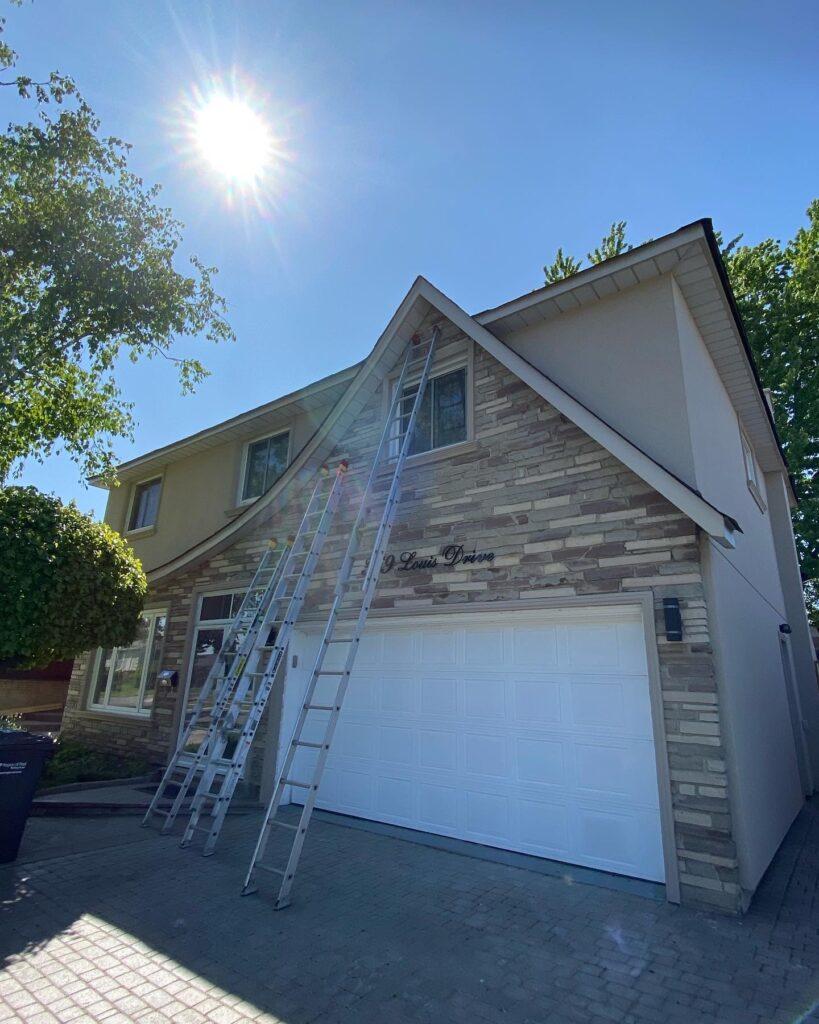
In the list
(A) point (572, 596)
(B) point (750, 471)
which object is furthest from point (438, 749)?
(B) point (750, 471)

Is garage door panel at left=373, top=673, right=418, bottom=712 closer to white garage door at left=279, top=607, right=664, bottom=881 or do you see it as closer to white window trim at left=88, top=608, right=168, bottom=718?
white garage door at left=279, top=607, right=664, bottom=881

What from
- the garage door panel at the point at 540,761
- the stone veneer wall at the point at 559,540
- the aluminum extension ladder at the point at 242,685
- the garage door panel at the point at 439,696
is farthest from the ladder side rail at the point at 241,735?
the garage door panel at the point at 540,761

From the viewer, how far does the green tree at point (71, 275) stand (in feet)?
31.1

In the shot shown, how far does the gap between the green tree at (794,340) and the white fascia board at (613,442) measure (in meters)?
12.8

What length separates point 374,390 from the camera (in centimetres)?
862

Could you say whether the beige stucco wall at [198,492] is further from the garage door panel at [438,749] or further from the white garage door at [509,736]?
the garage door panel at [438,749]

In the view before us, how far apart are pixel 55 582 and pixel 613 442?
6.32 meters

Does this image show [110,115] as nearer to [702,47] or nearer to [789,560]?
[702,47]

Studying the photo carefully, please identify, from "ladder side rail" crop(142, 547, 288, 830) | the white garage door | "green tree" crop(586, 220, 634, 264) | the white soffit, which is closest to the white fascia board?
the white soffit

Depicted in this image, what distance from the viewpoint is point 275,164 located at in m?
8.49

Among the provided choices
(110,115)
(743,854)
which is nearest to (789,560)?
(743,854)

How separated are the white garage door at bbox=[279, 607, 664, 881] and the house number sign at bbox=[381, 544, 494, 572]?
643 millimetres

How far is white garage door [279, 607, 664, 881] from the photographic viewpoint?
549 cm

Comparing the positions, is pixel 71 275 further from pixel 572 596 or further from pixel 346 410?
pixel 572 596
